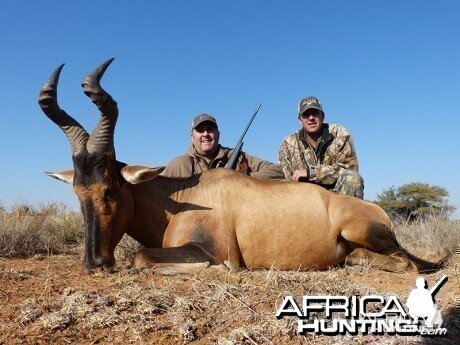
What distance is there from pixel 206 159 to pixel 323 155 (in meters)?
2.02

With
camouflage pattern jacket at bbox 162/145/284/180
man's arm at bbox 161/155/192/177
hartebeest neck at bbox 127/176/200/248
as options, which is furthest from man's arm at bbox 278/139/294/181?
hartebeest neck at bbox 127/176/200/248

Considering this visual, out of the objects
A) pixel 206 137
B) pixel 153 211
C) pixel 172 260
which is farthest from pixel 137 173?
pixel 206 137

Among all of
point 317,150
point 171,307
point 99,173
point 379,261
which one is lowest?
point 379,261

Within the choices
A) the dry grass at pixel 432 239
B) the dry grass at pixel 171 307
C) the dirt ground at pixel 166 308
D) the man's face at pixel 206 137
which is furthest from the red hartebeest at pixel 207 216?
the man's face at pixel 206 137

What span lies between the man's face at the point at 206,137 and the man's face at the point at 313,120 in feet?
5.17

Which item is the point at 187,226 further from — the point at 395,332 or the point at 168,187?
the point at 395,332

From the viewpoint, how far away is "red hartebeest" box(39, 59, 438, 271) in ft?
15.6

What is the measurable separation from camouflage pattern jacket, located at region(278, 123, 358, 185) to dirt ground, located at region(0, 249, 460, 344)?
3.62 metres

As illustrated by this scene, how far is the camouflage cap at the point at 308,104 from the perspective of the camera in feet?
26.3

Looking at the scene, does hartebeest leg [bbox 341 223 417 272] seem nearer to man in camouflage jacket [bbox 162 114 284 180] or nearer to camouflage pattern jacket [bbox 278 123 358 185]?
camouflage pattern jacket [bbox 278 123 358 185]

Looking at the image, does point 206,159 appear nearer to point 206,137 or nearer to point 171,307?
point 206,137

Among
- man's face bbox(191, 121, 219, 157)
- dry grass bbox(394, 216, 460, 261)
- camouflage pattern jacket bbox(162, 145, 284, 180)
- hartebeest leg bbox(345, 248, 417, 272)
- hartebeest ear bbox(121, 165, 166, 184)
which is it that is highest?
man's face bbox(191, 121, 219, 157)

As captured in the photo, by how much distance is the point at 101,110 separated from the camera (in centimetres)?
500

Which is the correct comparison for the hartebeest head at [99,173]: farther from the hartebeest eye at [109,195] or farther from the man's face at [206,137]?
the man's face at [206,137]
